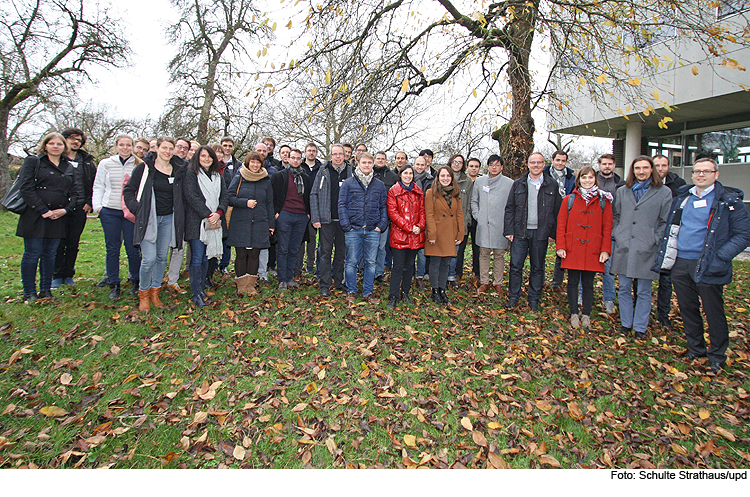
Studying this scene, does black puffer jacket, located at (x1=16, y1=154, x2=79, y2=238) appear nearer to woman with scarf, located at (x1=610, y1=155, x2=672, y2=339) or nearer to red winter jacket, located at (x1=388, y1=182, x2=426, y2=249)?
red winter jacket, located at (x1=388, y1=182, x2=426, y2=249)

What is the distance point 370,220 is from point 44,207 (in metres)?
4.52

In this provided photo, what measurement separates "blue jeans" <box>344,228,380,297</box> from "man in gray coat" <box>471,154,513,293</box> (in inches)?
76.7

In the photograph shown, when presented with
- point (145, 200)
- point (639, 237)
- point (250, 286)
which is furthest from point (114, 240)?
point (639, 237)

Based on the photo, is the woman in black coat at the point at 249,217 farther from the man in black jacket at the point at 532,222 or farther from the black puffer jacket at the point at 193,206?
the man in black jacket at the point at 532,222

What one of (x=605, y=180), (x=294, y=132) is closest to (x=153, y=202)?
(x=605, y=180)

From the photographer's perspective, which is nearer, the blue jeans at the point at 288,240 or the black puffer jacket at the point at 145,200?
the black puffer jacket at the point at 145,200

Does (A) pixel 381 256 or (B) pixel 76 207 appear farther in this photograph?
(A) pixel 381 256

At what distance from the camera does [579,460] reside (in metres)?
2.93

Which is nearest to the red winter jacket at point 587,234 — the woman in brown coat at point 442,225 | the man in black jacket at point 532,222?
the man in black jacket at point 532,222

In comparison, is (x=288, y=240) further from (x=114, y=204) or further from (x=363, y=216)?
(x=114, y=204)

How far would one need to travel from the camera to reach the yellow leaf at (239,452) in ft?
9.26

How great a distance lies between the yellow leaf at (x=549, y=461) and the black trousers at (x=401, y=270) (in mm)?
3243

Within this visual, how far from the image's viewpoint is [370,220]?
6.17 metres
